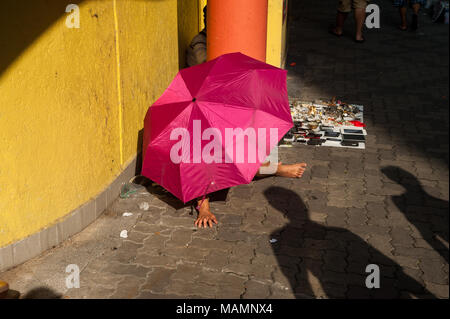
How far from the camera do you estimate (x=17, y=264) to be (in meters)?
4.40

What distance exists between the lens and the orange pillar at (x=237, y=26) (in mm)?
6312

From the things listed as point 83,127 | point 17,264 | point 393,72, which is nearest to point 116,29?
point 83,127

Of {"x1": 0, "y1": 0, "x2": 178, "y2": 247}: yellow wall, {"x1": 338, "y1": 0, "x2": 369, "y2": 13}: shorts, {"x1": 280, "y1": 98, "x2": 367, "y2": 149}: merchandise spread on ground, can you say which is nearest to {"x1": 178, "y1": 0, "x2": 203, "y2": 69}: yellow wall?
{"x1": 0, "y1": 0, "x2": 178, "y2": 247}: yellow wall

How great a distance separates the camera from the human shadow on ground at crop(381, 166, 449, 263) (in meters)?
4.87

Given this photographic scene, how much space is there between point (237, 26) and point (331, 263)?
3.09m

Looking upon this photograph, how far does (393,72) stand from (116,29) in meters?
5.99

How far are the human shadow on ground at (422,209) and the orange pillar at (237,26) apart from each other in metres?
2.09

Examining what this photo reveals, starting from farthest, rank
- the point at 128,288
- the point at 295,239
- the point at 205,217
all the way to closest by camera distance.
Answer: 1. the point at 205,217
2. the point at 295,239
3. the point at 128,288

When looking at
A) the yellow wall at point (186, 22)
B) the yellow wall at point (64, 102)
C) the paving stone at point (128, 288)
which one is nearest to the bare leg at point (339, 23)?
the yellow wall at point (186, 22)

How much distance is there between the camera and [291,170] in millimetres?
6059

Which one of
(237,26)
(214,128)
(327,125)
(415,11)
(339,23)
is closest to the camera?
(214,128)

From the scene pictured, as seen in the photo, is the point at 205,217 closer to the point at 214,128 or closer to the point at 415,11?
the point at 214,128

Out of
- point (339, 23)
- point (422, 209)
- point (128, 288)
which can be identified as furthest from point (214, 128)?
point (339, 23)
